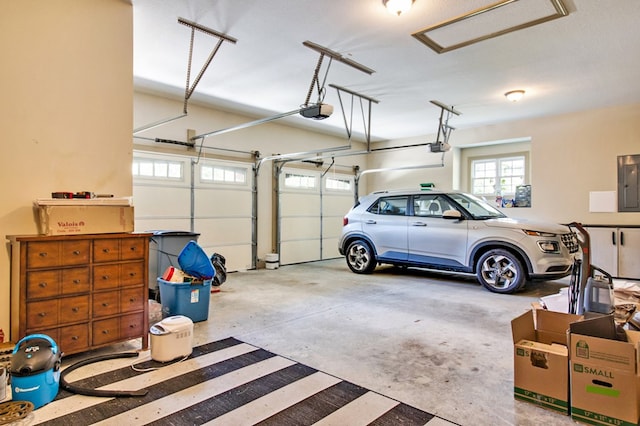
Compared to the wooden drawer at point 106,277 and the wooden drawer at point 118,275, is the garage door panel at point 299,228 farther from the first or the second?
the wooden drawer at point 106,277

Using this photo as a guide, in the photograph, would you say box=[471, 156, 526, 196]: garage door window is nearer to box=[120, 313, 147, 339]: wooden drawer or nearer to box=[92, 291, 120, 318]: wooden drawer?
box=[120, 313, 147, 339]: wooden drawer

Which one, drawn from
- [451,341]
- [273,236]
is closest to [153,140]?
[273,236]

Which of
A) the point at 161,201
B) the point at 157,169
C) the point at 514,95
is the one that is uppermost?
the point at 514,95

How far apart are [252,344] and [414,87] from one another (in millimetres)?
4279

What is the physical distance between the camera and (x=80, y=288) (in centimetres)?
269

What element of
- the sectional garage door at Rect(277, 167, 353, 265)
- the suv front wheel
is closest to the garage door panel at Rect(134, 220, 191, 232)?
the sectional garage door at Rect(277, 167, 353, 265)

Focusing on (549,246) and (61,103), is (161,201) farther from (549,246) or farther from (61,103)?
(549,246)

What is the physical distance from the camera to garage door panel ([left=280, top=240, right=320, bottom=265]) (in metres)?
7.93

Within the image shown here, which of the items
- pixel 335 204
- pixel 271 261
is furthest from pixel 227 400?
pixel 335 204

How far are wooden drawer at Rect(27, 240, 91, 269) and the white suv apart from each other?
15.5 ft

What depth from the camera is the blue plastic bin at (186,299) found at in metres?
3.66

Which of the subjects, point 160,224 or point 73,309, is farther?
point 160,224

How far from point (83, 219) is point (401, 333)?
2822mm

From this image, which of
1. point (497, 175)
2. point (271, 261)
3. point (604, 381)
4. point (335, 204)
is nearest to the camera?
point (604, 381)
